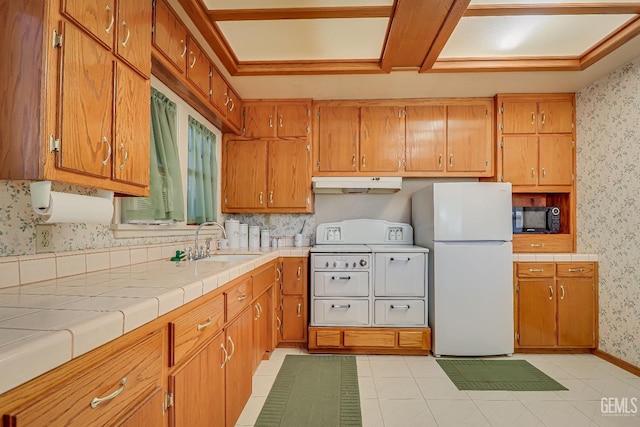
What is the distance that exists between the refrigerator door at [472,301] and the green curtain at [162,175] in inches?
84.0

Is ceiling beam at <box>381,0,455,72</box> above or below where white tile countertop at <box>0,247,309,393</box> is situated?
above

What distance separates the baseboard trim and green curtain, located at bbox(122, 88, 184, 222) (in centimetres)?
356

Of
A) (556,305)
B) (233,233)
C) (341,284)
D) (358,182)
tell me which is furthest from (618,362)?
(233,233)

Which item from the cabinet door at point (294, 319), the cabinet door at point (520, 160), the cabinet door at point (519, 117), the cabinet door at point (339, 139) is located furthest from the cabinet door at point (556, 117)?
the cabinet door at point (294, 319)

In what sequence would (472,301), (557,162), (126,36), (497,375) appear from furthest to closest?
(557,162) < (472,301) < (497,375) < (126,36)

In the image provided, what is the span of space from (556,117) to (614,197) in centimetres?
94

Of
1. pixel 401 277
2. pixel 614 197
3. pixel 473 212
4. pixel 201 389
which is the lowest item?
pixel 201 389

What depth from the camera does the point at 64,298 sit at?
0.97 m

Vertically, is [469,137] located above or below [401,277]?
above

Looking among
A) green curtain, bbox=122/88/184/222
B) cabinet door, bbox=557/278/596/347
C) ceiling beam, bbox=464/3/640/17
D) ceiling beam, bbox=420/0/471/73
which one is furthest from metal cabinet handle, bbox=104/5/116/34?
cabinet door, bbox=557/278/596/347

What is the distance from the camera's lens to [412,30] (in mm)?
2152

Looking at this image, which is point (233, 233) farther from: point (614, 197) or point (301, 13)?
point (614, 197)

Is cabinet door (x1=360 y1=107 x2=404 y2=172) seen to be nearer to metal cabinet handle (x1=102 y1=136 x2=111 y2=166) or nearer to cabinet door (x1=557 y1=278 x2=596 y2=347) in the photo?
cabinet door (x1=557 y1=278 x2=596 y2=347)

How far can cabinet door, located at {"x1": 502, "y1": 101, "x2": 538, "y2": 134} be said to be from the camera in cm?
324
